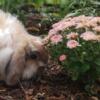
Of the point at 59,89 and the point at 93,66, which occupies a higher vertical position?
the point at 93,66

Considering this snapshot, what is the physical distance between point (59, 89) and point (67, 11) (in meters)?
1.84

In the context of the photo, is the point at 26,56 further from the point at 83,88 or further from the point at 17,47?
the point at 83,88

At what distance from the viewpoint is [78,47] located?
4211 millimetres

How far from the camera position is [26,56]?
14.4ft

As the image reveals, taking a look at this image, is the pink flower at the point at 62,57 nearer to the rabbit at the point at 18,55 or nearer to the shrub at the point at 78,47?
the shrub at the point at 78,47

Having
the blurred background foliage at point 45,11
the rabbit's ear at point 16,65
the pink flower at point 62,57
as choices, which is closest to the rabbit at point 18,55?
the rabbit's ear at point 16,65

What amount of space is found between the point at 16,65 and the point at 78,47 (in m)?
0.58

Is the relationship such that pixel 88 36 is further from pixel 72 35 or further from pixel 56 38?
pixel 56 38

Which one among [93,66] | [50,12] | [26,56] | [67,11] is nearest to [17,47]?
[26,56]

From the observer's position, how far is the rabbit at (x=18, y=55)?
4.32 meters

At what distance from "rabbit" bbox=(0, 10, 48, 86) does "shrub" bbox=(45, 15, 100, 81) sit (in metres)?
0.12

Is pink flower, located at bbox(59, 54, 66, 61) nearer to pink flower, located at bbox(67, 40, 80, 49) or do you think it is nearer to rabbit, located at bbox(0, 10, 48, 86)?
pink flower, located at bbox(67, 40, 80, 49)

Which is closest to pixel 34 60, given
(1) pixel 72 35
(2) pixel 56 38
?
(2) pixel 56 38

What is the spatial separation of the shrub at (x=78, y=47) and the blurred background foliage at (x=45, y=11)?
3.96ft
